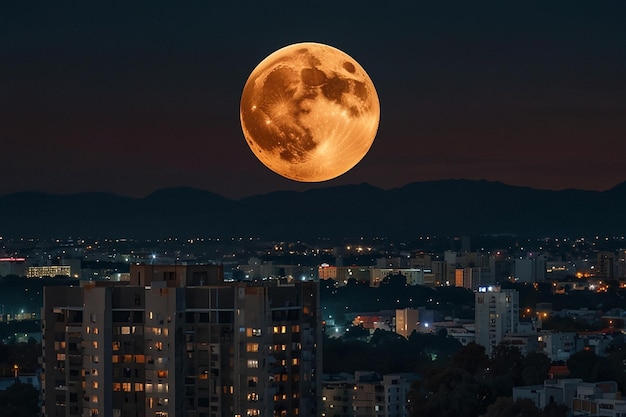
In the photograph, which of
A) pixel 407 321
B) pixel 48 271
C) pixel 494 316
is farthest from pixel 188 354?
Answer: pixel 48 271

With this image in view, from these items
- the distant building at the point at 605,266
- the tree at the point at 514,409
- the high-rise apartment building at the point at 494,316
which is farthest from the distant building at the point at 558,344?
the distant building at the point at 605,266

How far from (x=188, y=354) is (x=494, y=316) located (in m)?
30.9

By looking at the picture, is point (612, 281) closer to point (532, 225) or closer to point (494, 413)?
point (494, 413)

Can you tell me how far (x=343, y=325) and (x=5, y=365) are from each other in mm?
27168

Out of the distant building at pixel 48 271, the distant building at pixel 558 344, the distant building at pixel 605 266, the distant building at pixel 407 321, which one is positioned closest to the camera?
the distant building at pixel 558 344

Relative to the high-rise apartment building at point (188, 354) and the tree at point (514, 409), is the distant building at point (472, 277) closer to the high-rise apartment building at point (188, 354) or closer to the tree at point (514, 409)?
the high-rise apartment building at point (188, 354)

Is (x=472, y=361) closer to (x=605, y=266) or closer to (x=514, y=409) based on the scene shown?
(x=514, y=409)

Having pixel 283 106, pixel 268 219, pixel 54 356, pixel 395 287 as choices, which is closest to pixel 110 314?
pixel 54 356

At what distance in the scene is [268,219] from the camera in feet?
561

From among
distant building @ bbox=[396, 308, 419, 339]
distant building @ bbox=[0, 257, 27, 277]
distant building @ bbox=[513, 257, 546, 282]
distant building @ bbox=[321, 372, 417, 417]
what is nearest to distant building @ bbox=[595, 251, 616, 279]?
distant building @ bbox=[513, 257, 546, 282]

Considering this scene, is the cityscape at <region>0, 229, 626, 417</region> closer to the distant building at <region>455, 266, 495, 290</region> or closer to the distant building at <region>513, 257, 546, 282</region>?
the distant building at <region>455, 266, 495, 290</region>

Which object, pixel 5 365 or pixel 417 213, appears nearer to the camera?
pixel 5 365

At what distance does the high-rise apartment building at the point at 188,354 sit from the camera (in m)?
32.2

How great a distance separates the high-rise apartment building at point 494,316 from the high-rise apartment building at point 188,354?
2853 centimetres
